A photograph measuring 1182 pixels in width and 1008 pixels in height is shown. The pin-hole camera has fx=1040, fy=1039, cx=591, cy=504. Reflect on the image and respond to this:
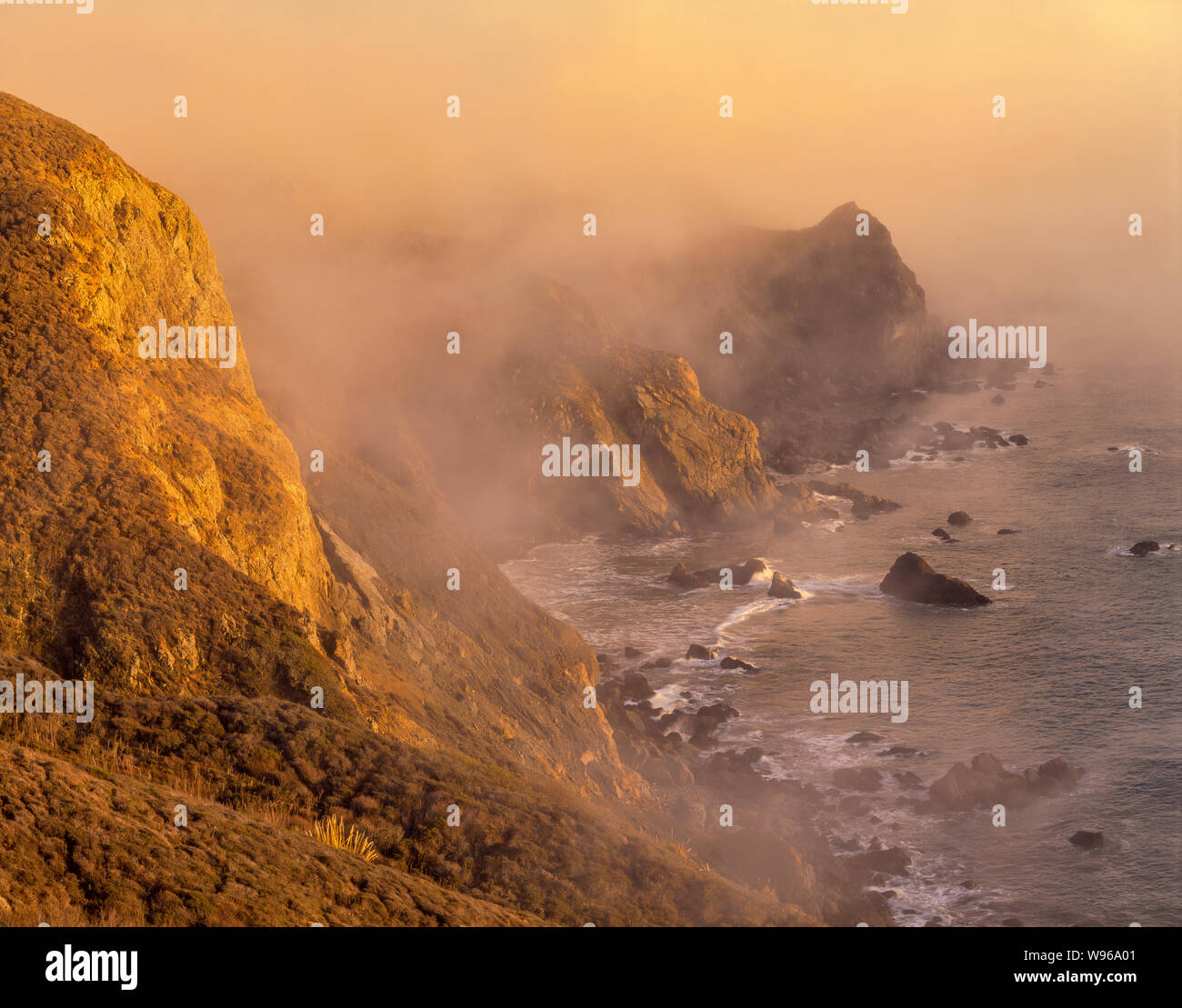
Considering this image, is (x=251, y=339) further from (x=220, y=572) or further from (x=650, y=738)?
(x=220, y=572)

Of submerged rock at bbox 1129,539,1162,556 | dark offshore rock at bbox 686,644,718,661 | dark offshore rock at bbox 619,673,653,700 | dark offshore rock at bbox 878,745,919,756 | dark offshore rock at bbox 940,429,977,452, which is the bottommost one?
dark offshore rock at bbox 878,745,919,756

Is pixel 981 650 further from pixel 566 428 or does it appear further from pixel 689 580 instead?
pixel 566 428

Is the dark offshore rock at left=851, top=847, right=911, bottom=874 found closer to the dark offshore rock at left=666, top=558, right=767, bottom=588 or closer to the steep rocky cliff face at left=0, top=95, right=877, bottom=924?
the steep rocky cliff face at left=0, top=95, right=877, bottom=924

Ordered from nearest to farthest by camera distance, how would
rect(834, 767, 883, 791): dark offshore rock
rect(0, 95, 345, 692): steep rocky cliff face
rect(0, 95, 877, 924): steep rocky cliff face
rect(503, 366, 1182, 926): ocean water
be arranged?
rect(0, 95, 877, 924): steep rocky cliff face, rect(0, 95, 345, 692): steep rocky cliff face, rect(503, 366, 1182, 926): ocean water, rect(834, 767, 883, 791): dark offshore rock

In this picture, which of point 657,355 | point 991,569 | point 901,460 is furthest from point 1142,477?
point 657,355

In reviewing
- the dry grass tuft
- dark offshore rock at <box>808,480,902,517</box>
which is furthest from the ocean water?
the dry grass tuft

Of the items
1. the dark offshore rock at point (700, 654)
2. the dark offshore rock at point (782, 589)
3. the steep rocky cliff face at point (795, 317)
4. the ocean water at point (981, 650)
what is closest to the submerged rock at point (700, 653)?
the dark offshore rock at point (700, 654)

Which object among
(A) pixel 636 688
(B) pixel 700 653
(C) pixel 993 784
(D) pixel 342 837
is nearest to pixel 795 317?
(B) pixel 700 653
